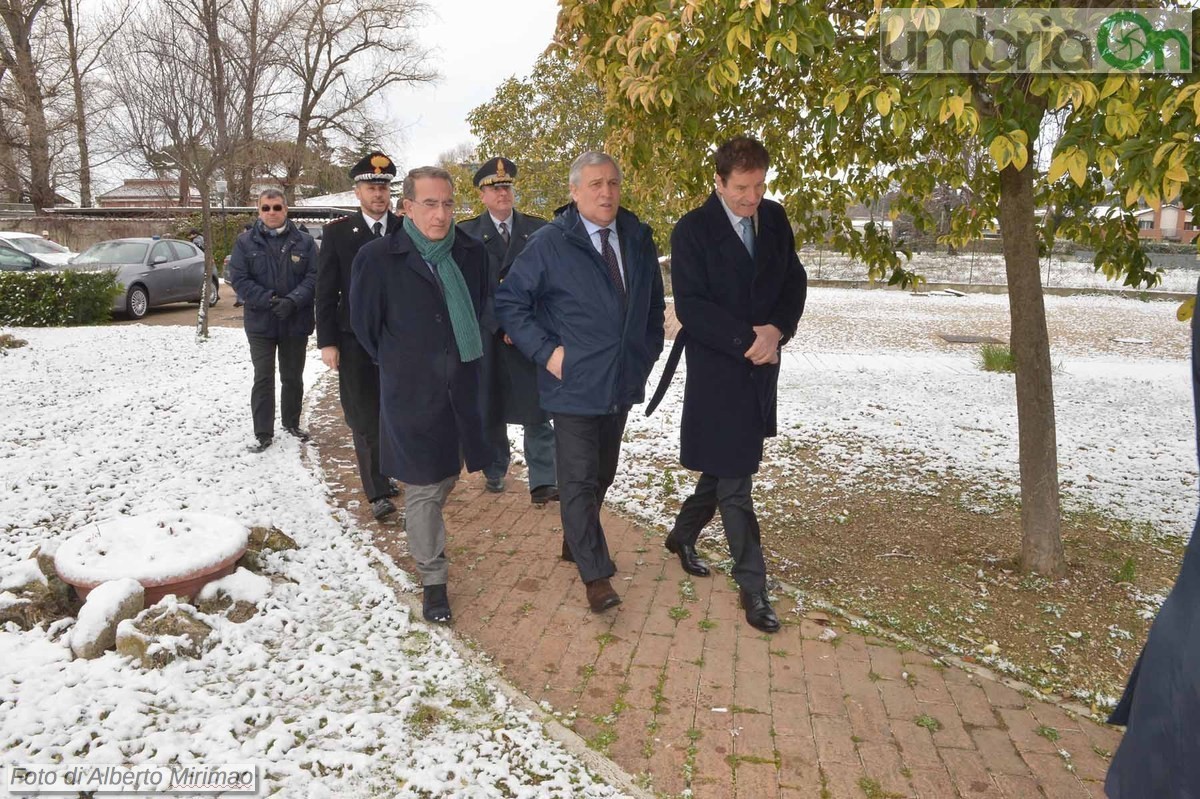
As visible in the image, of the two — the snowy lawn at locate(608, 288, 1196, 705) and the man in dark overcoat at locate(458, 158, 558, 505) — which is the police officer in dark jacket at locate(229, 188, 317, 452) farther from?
the snowy lawn at locate(608, 288, 1196, 705)

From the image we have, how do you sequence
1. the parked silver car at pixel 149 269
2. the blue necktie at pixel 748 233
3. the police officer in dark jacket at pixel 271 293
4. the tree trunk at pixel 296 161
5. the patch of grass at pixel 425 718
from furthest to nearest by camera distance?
the tree trunk at pixel 296 161 < the parked silver car at pixel 149 269 < the police officer in dark jacket at pixel 271 293 < the blue necktie at pixel 748 233 < the patch of grass at pixel 425 718

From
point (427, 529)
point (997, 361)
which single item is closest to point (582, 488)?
point (427, 529)

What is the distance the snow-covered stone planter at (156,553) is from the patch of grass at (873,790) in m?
2.71

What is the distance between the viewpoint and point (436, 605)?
367 cm

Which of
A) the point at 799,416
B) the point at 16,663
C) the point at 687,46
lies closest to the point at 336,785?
the point at 16,663

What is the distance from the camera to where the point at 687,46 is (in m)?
3.59

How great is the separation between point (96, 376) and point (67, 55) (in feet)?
78.0

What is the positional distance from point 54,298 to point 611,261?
12.7m

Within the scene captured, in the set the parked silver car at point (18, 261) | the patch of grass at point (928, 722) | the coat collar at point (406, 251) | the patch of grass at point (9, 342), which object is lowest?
the patch of grass at point (928, 722)

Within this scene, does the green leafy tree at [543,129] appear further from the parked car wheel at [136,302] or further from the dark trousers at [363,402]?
the dark trousers at [363,402]

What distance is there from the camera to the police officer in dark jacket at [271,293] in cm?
609

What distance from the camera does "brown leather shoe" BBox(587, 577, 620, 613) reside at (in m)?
3.71

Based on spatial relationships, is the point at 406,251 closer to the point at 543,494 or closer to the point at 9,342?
the point at 543,494

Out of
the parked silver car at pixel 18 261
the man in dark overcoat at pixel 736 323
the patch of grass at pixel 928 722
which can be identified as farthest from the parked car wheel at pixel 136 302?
the patch of grass at pixel 928 722
